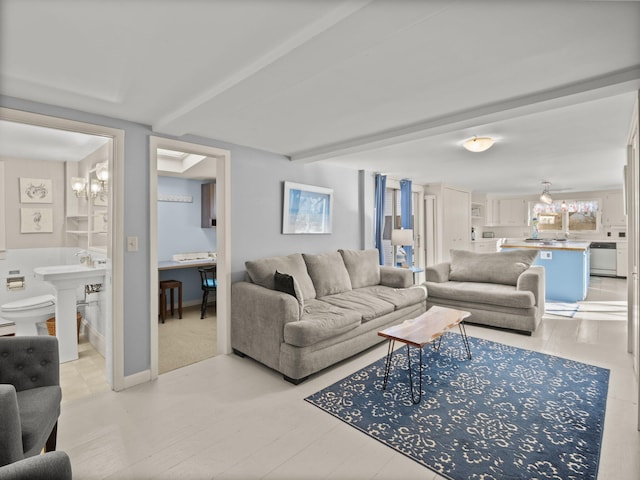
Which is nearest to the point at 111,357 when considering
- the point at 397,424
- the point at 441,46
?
the point at 397,424

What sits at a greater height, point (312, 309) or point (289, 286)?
point (289, 286)

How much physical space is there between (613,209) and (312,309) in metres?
9.20

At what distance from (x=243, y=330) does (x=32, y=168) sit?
3523 millimetres

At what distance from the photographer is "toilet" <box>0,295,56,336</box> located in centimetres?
335

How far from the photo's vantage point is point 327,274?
402 centimetres

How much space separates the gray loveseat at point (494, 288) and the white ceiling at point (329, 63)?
6.41 ft

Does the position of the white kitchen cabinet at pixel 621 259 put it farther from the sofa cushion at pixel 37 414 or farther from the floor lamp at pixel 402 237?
the sofa cushion at pixel 37 414

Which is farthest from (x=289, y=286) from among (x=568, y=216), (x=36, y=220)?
(x=568, y=216)

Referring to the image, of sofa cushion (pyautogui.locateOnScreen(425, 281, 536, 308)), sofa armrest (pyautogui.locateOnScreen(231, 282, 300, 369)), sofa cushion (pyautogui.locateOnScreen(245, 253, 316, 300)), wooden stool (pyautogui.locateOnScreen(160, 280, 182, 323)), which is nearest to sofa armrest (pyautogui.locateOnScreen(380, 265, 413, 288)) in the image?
sofa cushion (pyautogui.locateOnScreen(425, 281, 536, 308))

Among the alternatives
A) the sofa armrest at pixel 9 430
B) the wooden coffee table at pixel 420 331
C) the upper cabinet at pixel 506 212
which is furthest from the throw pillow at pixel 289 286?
the upper cabinet at pixel 506 212

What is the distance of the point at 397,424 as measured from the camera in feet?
7.06

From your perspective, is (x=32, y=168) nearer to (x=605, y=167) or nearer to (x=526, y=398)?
(x=526, y=398)

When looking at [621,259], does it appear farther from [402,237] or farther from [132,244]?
[132,244]

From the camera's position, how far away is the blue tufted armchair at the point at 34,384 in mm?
1491
